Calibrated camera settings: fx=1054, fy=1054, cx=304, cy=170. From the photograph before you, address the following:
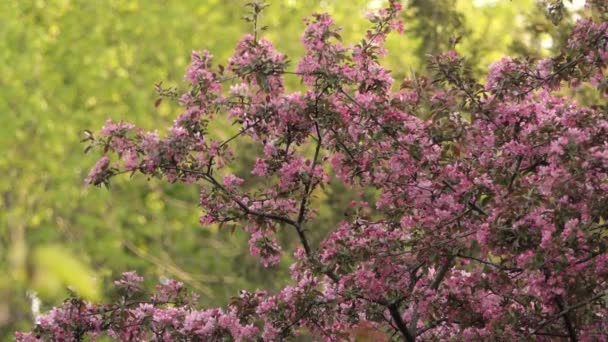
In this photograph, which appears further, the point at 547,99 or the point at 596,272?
the point at 547,99

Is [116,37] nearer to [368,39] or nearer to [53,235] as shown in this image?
[53,235]

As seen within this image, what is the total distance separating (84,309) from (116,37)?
1448cm

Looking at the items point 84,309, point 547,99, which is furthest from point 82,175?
point 547,99

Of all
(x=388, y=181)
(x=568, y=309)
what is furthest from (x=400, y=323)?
(x=568, y=309)

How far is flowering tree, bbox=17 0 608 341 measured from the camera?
219 inches

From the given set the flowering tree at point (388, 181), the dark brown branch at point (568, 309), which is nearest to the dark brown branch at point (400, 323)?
the flowering tree at point (388, 181)

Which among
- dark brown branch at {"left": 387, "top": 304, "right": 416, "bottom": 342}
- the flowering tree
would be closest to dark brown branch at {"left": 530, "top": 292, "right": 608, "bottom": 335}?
the flowering tree

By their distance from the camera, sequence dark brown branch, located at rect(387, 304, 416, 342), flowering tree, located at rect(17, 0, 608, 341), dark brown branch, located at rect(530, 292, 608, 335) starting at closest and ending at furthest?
dark brown branch, located at rect(530, 292, 608, 335)
flowering tree, located at rect(17, 0, 608, 341)
dark brown branch, located at rect(387, 304, 416, 342)

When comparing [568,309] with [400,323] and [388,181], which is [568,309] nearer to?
[400,323]

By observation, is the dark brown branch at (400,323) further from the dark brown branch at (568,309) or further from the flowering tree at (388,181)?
the dark brown branch at (568,309)

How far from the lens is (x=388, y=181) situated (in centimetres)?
632

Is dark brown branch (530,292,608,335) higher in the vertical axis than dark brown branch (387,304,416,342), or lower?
lower

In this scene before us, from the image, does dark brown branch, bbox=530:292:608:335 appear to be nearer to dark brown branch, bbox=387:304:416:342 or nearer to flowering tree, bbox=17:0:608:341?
flowering tree, bbox=17:0:608:341

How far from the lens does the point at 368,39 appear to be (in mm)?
6668
